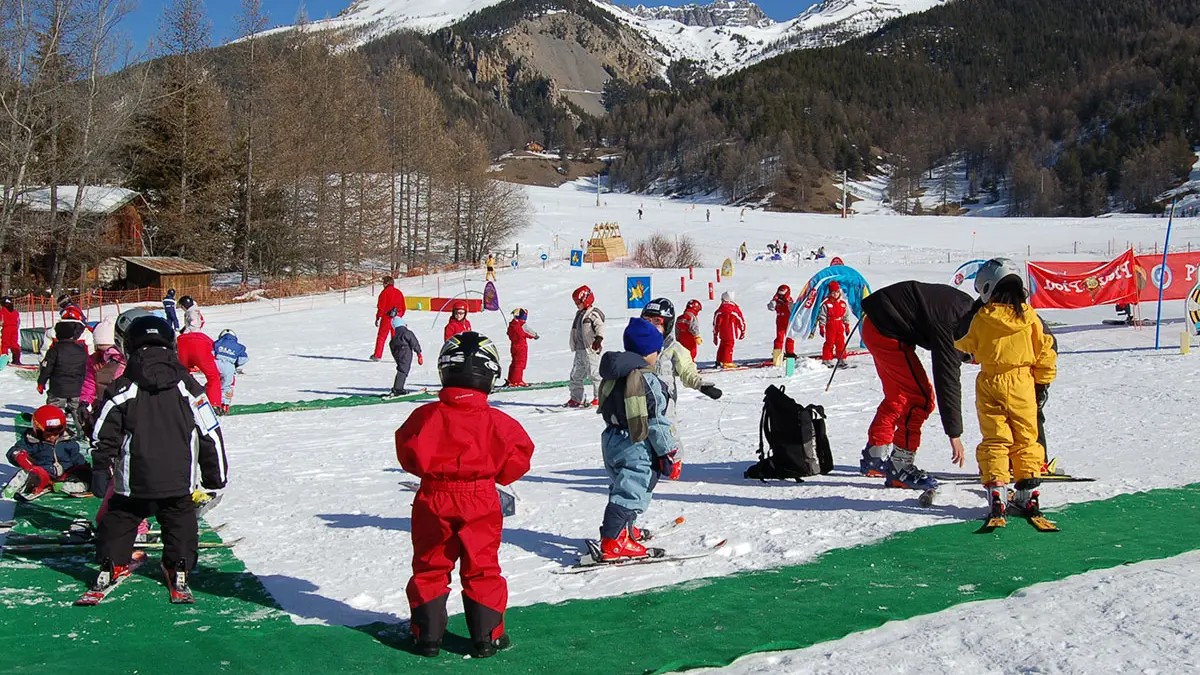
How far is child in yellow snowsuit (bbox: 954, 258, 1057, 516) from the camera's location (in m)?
6.43

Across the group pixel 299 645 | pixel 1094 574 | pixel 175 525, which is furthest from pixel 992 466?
pixel 175 525

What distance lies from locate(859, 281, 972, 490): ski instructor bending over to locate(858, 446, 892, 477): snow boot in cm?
5

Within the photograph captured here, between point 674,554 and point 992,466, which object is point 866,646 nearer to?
point 674,554

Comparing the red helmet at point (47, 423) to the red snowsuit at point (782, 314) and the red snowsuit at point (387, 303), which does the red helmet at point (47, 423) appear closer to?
the red snowsuit at point (387, 303)

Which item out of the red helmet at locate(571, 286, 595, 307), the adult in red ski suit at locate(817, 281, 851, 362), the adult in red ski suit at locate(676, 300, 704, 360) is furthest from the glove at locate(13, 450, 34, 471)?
the adult in red ski suit at locate(817, 281, 851, 362)

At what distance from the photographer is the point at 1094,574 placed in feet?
17.4

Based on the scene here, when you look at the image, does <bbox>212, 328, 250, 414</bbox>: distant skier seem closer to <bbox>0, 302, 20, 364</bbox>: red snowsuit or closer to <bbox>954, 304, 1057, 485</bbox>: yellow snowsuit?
<bbox>0, 302, 20, 364</bbox>: red snowsuit

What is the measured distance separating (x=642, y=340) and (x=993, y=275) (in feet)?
8.06

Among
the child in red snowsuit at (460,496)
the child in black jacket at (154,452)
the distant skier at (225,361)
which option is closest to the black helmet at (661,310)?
the child in red snowsuit at (460,496)

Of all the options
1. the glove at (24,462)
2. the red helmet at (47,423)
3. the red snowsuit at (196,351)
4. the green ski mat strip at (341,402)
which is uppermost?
the red snowsuit at (196,351)

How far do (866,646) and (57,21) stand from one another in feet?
137

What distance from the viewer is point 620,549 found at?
6211mm

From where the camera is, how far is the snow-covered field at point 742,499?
4449 mm

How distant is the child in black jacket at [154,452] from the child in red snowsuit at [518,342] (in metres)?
10.4
